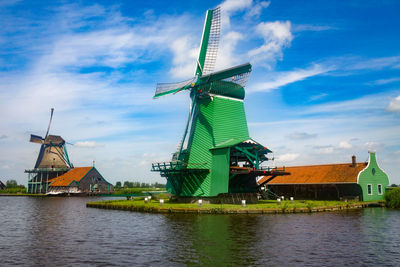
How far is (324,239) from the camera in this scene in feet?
60.3

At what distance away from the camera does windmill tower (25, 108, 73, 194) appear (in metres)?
82.2

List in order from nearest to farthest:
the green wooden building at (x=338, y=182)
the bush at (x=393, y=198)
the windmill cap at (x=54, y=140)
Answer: the bush at (x=393, y=198), the green wooden building at (x=338, y=182), the windmill cap at (x=54, y=140)

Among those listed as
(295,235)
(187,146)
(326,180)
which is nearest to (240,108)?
(187,146)

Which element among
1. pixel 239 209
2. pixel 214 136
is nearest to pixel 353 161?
pixel 214 136

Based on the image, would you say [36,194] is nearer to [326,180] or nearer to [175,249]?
[326,180]

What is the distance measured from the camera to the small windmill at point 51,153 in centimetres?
8275

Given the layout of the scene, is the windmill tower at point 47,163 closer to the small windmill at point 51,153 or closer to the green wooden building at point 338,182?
the small windmill at point 51,153

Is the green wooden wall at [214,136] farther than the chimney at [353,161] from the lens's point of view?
No

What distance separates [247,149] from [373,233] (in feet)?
60.2

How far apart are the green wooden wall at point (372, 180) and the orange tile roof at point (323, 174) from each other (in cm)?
71

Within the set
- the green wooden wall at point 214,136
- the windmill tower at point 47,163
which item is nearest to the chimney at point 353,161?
the green wooden wall at point 214,136

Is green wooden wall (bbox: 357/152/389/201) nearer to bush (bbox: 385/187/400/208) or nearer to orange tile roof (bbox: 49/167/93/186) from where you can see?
bush (bbox: 385/187/400/208)

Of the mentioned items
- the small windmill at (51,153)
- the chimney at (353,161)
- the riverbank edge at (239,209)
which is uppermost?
the small windmill at (51,153)

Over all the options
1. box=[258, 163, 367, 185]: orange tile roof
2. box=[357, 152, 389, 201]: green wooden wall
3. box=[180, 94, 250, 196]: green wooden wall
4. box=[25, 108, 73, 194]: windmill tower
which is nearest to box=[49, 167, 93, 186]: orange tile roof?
box=[25, 108, 73, 194]: windmill tower
